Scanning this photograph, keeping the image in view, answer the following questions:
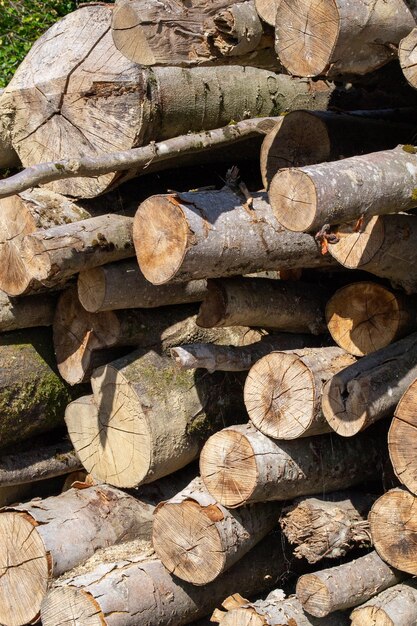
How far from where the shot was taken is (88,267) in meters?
4.68

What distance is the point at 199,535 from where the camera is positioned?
4.58 m

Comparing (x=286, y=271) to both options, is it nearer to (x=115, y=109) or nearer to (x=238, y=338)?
(x=238, y=338)

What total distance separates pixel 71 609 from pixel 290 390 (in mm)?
1461

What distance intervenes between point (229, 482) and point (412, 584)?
3.10ft

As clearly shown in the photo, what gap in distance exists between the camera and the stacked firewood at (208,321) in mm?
4145

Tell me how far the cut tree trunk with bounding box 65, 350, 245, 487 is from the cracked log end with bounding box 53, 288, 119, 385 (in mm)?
111

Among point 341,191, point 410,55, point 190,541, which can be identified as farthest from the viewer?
point 190,541

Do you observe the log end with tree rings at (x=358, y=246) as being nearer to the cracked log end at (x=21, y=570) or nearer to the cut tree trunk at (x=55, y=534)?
the cut tree trunk at (x=55, y=534)

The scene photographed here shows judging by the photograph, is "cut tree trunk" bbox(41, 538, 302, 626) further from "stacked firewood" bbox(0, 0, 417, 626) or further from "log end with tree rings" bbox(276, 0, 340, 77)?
"log end with tree rings" bbox(276, 0, 340, 77)

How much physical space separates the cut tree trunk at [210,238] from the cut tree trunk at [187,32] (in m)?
0.64

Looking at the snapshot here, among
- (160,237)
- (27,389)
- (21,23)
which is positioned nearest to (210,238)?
(160,237)

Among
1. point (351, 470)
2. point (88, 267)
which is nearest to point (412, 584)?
point (351, 470)

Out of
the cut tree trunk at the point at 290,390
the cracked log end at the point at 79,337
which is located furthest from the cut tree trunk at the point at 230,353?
the cracked log end at the point at 79,337

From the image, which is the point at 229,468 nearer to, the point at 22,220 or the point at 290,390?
the point at 290,390
